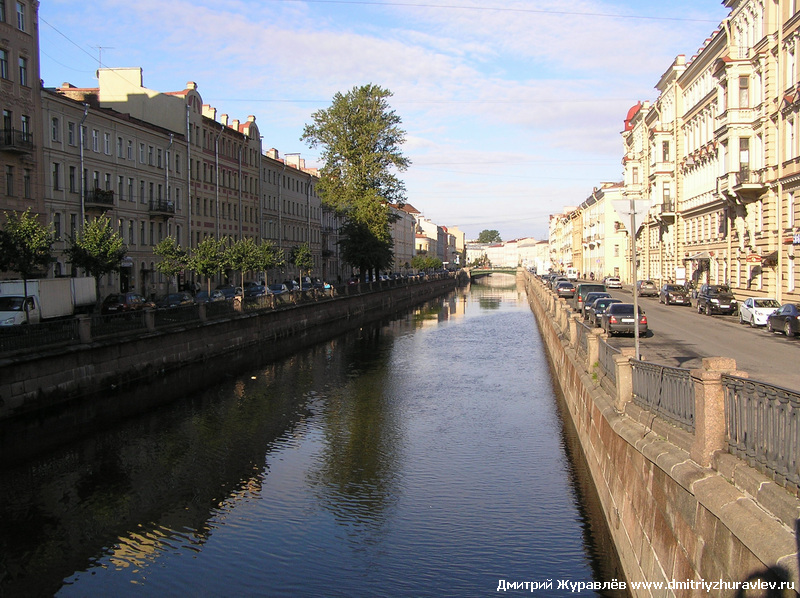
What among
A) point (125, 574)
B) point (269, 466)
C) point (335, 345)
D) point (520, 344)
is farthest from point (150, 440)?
point (520, 344)

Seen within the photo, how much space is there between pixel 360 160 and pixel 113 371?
40.6 m

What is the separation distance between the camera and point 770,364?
21.1m

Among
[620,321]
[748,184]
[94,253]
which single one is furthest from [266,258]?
[748,184]

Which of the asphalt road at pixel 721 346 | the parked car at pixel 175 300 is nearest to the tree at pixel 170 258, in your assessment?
the parked car at pixel 175 300

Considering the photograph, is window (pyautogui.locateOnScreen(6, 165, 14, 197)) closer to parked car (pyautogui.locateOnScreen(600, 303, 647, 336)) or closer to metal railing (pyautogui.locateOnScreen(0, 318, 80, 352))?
metal railing (pyautogui.locateOnScreen(0, 318, 80, 352))

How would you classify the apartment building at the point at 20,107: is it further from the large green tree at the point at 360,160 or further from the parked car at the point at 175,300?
the large green tree at the point at 360,160

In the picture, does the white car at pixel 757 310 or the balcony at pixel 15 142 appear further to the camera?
the balcony at pixel 15 142

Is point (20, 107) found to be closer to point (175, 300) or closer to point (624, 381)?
point (175, 300)

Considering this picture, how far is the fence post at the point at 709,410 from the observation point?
24.6ft

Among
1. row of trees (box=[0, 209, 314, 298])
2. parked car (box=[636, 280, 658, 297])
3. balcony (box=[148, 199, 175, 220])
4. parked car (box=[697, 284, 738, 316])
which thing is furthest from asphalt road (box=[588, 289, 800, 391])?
balcony (box=[148, 199, 175, 220])

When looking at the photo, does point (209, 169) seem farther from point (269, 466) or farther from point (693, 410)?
point (693, 410)

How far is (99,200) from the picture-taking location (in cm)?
4434

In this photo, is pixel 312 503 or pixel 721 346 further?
pixel 721 346

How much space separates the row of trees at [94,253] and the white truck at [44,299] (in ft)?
2.23
